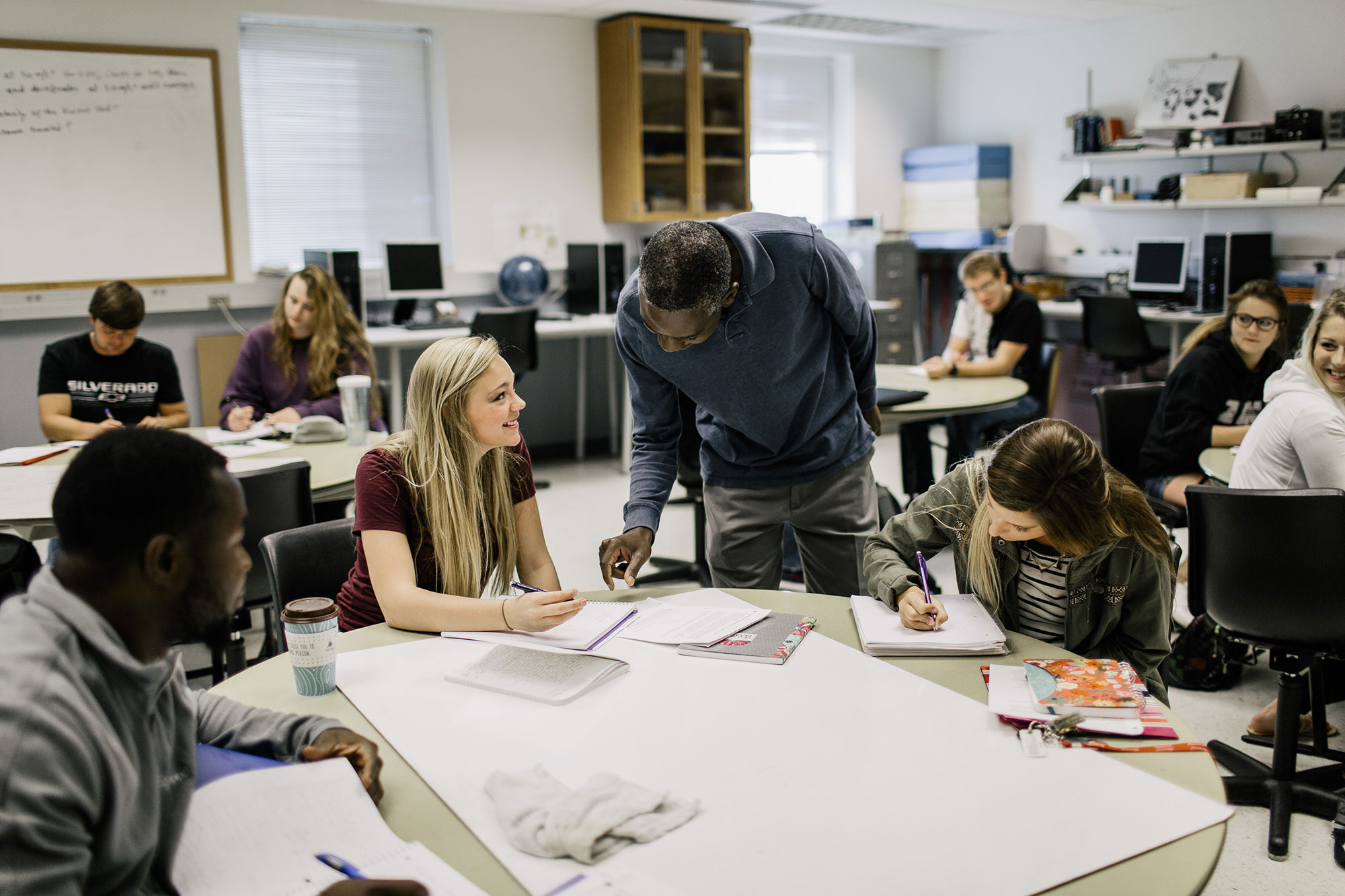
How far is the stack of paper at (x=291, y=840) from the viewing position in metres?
1.03

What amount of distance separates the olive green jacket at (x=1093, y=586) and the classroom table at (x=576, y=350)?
2.88 metres

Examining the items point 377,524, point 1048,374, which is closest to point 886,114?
point 1048,374

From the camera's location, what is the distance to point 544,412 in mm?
6438

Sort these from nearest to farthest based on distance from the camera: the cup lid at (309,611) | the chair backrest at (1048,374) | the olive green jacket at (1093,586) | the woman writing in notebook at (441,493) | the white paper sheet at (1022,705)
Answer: the white paper sheet at (1022,705)
the cup lid at (309,611)
the olive green jacket at (1093,586)
the woman writing in notebook at (441,493)
the chair backrest at (1048,374)

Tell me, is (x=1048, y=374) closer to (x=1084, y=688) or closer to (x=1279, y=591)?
(x=1279, y=591)

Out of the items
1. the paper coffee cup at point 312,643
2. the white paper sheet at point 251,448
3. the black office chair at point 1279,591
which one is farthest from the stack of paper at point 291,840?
the white paper sheet at point 251,448

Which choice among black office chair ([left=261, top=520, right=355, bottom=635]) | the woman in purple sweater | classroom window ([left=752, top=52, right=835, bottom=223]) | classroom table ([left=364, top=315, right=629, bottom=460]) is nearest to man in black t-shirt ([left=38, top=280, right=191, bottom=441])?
the woman in purple sweater

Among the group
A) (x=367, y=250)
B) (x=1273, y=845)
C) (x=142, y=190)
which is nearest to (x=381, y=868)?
(x=1273, y=845)

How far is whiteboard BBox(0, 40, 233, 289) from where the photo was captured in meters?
4.80

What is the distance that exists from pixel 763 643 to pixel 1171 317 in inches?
194

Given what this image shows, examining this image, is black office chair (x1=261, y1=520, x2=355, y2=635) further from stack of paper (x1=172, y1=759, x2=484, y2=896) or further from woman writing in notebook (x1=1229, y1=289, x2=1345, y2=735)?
woman writing in notebook (x1=1229, y1=289, x2=1345, y2=735)

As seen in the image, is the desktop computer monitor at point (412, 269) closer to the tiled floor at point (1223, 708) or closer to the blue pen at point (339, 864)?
the tiled floor at point (1223, 708)

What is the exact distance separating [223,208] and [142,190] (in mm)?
365

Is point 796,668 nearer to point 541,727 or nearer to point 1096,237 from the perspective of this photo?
point 541,727
